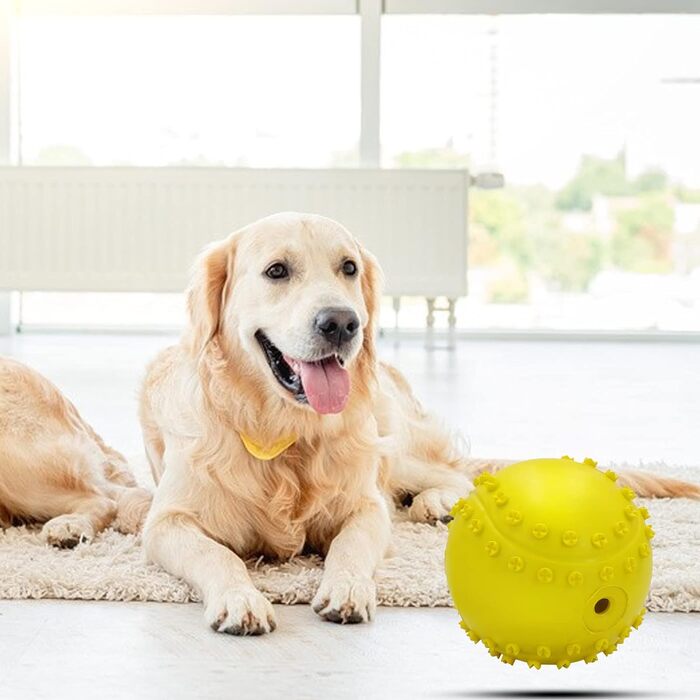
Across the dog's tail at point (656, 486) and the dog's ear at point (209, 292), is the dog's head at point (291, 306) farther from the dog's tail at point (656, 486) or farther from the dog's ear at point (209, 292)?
the dog's tail at point (656, 486)

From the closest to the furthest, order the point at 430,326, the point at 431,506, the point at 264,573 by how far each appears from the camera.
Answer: the point at 264,573
the point at 431,506
the point at 430,326

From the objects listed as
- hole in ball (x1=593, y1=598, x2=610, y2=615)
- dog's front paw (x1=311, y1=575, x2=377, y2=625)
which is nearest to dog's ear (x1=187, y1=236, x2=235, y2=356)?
dog's front paw (x1=311, y1=575, x2=377, y2=625)

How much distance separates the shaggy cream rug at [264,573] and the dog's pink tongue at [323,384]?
0.30 meters

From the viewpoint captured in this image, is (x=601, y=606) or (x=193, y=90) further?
(x=193, y=90)

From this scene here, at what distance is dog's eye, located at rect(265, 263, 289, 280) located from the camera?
7.45 feet

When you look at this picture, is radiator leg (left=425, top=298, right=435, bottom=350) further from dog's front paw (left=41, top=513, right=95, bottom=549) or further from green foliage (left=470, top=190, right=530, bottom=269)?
dog's front paw (left=41, top=513, right=95, bottom=549)

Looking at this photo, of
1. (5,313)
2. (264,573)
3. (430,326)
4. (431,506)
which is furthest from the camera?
(5,313)

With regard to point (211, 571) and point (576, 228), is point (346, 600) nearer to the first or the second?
point (211, 571)

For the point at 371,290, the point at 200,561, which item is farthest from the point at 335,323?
the point at 200,561

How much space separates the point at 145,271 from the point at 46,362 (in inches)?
50.2

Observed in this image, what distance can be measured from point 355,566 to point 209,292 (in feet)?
2.02

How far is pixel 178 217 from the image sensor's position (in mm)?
7020

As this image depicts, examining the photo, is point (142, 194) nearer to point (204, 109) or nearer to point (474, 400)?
point (204, 109)

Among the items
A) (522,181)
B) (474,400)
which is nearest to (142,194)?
(522,181)
